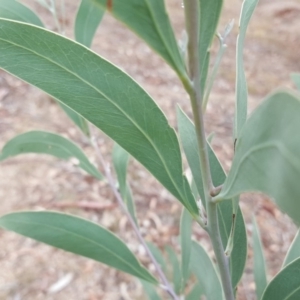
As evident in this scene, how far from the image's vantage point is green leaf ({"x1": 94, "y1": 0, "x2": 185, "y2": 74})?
0.91ft

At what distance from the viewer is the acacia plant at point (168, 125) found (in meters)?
0.27

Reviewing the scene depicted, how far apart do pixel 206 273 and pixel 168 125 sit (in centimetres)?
37

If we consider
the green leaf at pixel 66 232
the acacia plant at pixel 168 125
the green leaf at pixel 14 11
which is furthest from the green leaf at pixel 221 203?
the green leaf at pixel 14 11

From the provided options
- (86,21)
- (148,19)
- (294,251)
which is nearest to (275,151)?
(148,19)

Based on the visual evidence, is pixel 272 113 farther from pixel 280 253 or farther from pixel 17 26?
pixel 280 253

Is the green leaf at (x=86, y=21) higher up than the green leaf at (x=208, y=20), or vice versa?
the green leaf at (x=208, y=20)

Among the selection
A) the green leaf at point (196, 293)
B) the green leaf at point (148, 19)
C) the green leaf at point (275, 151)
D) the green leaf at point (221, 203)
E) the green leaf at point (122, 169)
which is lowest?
the green leaf at point (196, 293)

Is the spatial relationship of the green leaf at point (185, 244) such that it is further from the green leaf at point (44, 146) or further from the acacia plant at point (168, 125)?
the green leaf at point (44, 146)

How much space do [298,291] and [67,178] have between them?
4.54ft

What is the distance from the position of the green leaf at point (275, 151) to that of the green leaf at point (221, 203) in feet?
0.65

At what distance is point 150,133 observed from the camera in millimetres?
424

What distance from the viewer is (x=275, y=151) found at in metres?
0.26

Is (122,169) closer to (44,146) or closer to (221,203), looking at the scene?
(44,146)

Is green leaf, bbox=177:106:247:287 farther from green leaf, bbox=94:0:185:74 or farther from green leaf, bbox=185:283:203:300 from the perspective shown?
green leaf, bbox=185:283:203:300
